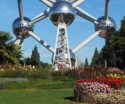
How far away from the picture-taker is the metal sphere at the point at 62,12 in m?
60.6

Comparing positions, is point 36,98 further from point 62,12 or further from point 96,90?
point 62,12

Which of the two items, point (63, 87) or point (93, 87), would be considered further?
point (63, 87)

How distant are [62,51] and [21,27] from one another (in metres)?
7.39

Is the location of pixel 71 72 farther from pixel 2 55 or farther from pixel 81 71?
pixel 2 55

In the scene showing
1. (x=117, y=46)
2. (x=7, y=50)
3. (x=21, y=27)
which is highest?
(x=21, y=27)

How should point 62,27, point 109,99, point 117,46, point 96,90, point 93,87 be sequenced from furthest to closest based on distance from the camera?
point 62,27 < point 117,46 < point 93,87 < point 96,90 < point 109,99

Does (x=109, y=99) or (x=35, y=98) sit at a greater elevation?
(x=35, y=98)

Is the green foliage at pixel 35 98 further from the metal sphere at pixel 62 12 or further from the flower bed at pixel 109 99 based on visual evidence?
the metal sphere at pixel 62 12

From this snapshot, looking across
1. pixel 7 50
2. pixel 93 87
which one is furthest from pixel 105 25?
pixel 93 87

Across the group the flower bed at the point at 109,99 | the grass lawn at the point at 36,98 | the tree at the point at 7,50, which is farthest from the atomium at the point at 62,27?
the flower bed at the point at 109,99

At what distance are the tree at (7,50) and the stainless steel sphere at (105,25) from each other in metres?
27.0

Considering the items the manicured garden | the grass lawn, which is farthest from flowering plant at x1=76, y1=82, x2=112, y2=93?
the grass lawn

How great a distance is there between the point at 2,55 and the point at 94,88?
23.1 m

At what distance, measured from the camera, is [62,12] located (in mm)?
60688
